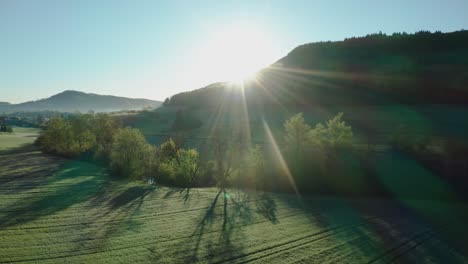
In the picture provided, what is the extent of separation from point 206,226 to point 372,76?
141599 millimetres

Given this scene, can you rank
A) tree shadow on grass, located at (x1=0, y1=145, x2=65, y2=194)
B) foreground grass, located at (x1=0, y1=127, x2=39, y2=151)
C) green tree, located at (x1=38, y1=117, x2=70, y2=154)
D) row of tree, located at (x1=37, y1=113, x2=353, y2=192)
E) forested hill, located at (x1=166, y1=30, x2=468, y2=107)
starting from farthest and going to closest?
forested hill, located at (x1=166, y1=30, x2=468, y2=107) < foreground grass, located at (x1=0, y1=127, x2=39, y2=151) < green tree, located at (x1=38, y1=117, x2=70, y2=154) < row of tree, located at (x1=37, y1=113, x2=353, y2=192) < tree shadow on grass, located at (x1=0, y1=145, x2=65, y2=194)

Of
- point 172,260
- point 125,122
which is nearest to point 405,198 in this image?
point 172,260

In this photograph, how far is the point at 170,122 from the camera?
495 feet

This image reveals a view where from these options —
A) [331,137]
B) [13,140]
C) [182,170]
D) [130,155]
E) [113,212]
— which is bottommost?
[182,170]

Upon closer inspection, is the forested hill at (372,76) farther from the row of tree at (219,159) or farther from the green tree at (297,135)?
the row of tree at (219,159)

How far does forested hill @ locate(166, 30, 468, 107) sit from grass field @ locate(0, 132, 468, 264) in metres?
95.3

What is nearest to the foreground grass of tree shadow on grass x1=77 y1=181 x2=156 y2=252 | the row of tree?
the row of tree

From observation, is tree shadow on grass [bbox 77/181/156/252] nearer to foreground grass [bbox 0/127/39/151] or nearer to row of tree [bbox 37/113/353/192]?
row of tree [bbox 37/113/353/192]

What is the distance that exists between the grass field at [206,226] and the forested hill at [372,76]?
95.3 meters

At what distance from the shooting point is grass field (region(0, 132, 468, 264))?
24.2 meters

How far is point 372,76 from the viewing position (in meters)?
151

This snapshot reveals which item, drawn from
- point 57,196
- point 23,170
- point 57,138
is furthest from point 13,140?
point 57,196

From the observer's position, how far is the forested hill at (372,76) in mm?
128750

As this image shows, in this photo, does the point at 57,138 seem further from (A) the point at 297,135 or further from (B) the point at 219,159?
(A) the point at 297,135
